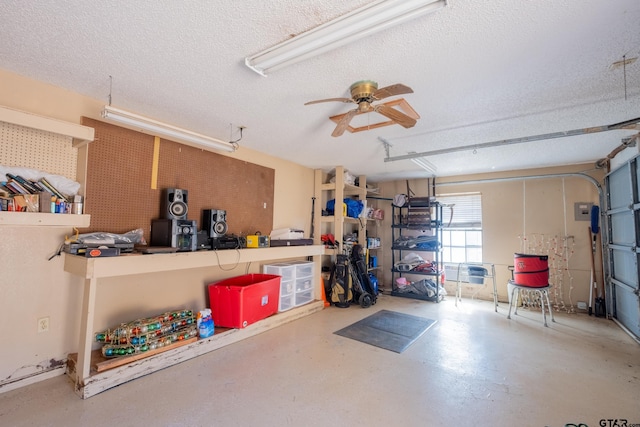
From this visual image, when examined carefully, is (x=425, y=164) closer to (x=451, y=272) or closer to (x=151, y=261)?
(x=451, y=272)

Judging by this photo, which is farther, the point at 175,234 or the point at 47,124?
the point at 175,234

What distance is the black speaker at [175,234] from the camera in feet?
9.06

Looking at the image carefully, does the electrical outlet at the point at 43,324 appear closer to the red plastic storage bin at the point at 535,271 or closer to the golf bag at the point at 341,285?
the golf bag at the point at 341,285

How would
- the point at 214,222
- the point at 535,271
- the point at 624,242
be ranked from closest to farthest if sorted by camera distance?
1. the point at 214,222
2. the point at 624,242
3. the point at 535,271

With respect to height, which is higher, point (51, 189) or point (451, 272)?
point (51, 189)

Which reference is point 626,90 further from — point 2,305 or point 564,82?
point 2,305

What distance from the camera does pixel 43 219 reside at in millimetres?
2096

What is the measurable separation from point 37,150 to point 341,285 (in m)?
3.95

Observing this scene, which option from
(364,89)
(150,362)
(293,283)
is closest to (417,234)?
(293,283)

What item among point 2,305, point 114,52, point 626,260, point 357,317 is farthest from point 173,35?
point 626,260

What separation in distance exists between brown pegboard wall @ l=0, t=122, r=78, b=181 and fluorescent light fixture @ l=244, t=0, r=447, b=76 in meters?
1.85

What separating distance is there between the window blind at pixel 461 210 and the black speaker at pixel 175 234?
181 inches

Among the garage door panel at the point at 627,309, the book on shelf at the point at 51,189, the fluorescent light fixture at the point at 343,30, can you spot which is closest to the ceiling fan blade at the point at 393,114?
the fluorescent light fixture at the point at 343,30

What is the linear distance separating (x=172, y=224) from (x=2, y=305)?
1.29m
